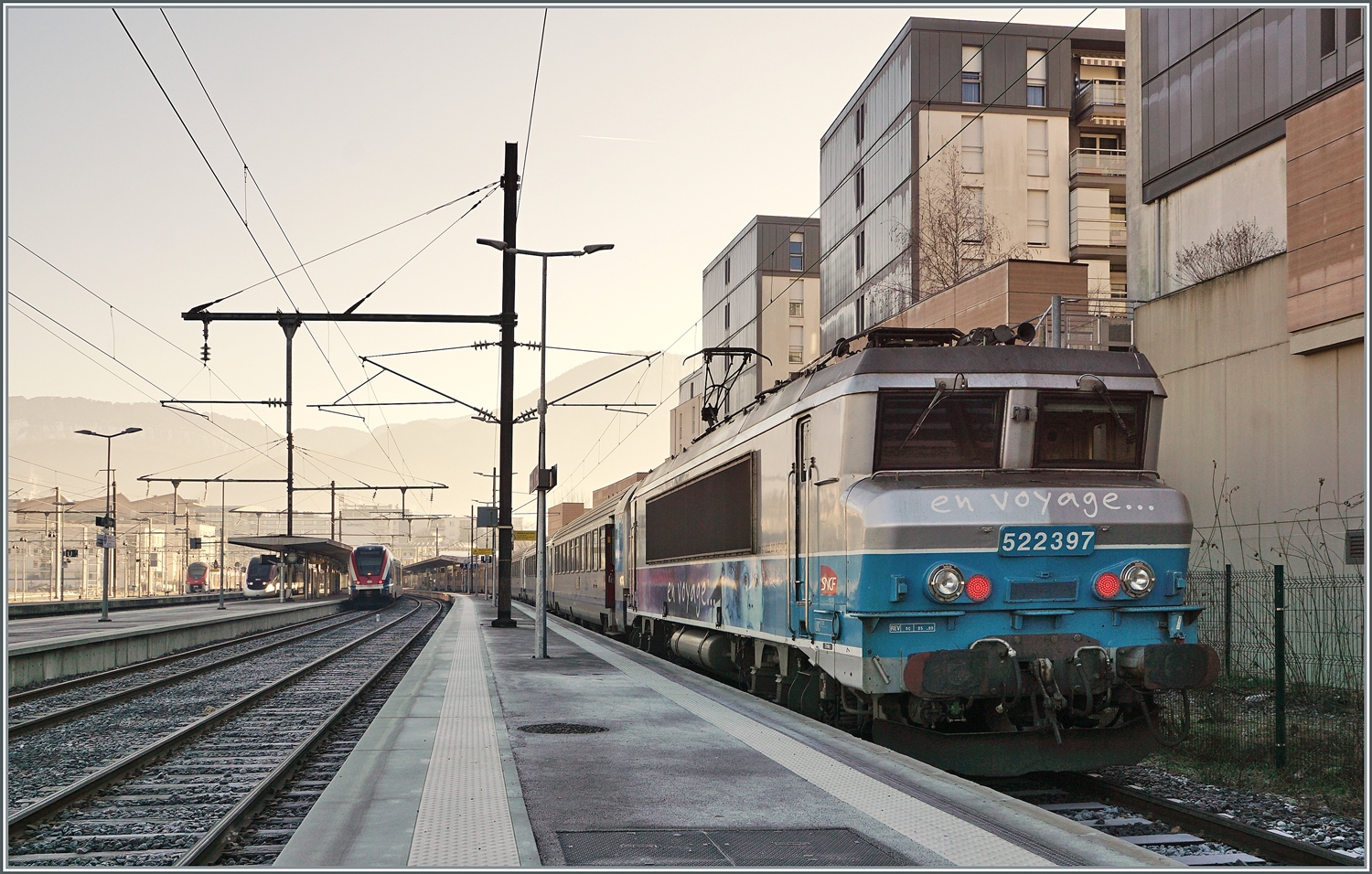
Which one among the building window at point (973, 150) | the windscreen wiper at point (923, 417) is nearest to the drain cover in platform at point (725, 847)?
the windscreen wiper at point (923, 417)

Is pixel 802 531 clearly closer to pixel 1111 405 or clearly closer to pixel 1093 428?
pixel 1093 428

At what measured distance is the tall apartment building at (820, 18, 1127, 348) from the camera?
40.9m

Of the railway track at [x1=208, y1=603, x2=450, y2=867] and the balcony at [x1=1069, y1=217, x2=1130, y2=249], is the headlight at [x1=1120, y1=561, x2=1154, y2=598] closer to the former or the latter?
the railway track at [x1=208, y1=603, x2=450, y2=867]

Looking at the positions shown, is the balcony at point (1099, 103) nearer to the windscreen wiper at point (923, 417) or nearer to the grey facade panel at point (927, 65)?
the grey facade panel at point (927, 65)

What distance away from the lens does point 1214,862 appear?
7.77 metres

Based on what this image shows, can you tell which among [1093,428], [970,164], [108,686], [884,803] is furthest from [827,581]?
[970,164]

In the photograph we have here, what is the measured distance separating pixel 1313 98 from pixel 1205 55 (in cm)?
330

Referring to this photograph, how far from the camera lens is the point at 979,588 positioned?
31.2 feet

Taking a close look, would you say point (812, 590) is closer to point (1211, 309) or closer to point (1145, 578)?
point (1145, 578)

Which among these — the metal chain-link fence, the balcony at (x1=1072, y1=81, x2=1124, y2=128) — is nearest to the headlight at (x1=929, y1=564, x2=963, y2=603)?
the metal chain-link fence

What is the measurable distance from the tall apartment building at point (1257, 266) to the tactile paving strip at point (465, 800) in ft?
39.1

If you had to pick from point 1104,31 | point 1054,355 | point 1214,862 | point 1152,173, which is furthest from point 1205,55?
point 1104,31

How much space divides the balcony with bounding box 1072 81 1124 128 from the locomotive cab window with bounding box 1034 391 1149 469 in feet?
127

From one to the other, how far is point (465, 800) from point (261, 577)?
6872 centimetres
